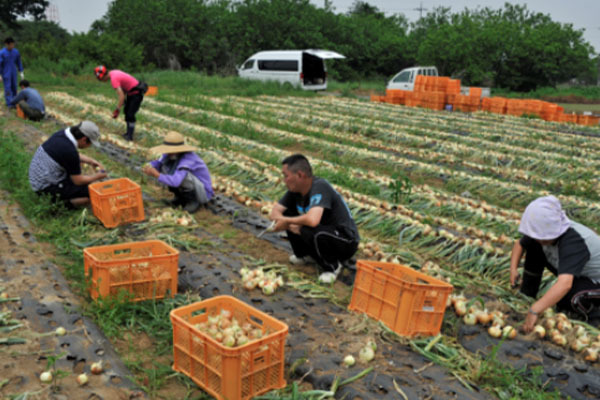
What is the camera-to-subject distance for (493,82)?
32156 mm

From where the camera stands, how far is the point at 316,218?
371cm

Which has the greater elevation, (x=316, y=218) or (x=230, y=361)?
(x=316, y=218)

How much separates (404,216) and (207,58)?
2979cm

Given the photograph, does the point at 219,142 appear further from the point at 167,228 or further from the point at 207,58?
the point at 207,58

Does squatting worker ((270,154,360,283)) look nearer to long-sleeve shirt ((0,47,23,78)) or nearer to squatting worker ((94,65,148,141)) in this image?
squatting worker ((94,65,148,141))

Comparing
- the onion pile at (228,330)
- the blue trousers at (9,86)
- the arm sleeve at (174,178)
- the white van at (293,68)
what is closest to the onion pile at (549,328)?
the onion pile at (228,330)

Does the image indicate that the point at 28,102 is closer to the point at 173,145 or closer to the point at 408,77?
the point at 173,145

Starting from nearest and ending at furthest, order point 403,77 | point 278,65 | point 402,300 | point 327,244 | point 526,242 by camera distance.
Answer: point 402,300
point 526,242
point 327,244
point 403,77
point 278,65

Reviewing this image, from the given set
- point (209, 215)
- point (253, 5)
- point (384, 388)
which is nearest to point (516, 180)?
point (209, 215)

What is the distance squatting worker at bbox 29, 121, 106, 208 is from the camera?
4.91 metres

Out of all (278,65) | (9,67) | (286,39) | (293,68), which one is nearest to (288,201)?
(9,67)

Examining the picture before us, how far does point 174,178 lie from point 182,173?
0.34 feet

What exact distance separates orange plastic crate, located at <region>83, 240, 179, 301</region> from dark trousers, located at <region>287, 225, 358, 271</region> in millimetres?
1088

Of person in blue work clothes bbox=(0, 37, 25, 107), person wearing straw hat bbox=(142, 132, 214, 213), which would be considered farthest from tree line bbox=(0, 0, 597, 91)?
person wearing straw hat bbox=(142, 132, 214, 213)
